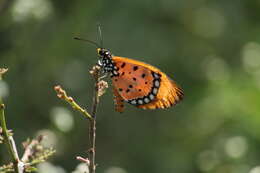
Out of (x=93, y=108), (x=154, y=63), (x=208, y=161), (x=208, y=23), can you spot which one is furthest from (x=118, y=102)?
(x=208, y=23)

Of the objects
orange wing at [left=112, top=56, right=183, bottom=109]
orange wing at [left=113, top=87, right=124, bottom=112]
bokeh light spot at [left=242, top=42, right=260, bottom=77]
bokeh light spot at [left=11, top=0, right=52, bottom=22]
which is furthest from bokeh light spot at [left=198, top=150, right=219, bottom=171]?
bokeh light spot at [left=11, top=0, right=52, bottom=22]

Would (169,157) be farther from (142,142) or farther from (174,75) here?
(174,75)

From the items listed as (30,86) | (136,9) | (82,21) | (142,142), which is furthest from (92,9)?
(142,142)

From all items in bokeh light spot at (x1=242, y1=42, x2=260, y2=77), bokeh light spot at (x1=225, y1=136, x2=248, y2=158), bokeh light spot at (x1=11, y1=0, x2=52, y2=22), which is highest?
bokeh light spot at (x1=11, y1=0, x2=52, y2=22)

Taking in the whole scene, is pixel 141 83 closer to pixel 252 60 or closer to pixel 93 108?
pixel 93 108

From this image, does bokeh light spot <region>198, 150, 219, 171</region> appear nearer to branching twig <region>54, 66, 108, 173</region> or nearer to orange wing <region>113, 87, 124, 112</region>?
orange wing <region>113, 87, 124, 112</region>

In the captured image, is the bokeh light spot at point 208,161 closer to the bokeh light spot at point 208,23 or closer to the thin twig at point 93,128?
the thin twig at point 93,128

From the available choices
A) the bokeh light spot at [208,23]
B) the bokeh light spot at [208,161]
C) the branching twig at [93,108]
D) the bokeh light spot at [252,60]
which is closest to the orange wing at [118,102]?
the branching twig at [93,108]
